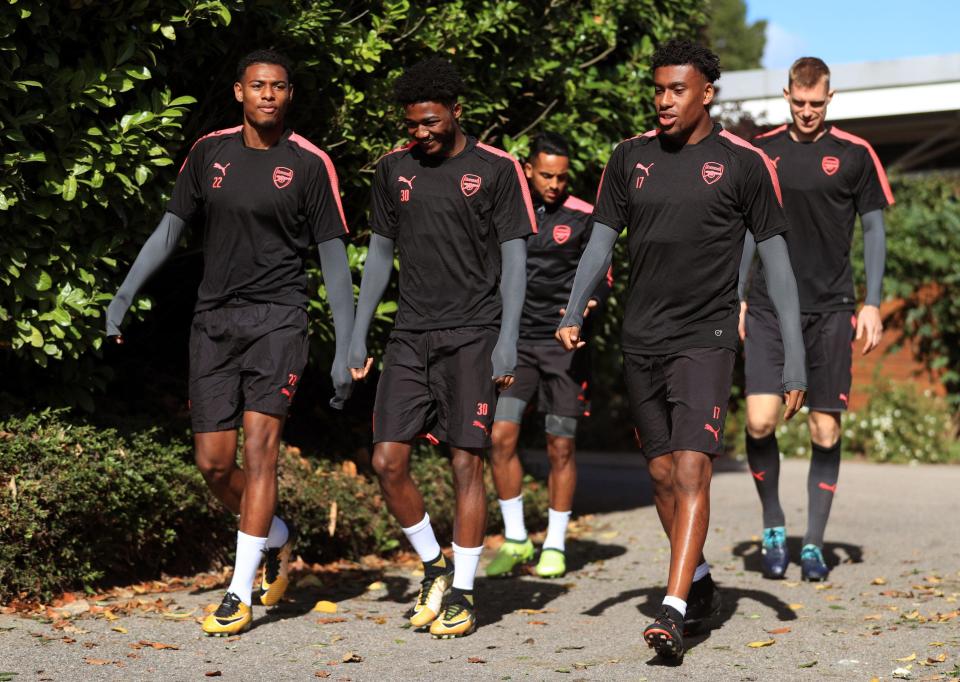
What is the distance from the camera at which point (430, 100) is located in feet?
19.2

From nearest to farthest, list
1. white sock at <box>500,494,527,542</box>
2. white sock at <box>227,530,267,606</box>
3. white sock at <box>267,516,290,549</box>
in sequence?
white sock at <box>227,530,267,606</box>
white sock at <box>267,516,290,549</box>
white sock at <box>500,494,527,542</box>

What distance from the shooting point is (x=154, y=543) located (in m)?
6.90

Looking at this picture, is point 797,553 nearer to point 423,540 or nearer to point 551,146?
point 551,146

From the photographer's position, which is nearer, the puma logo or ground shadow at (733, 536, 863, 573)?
the puma logo

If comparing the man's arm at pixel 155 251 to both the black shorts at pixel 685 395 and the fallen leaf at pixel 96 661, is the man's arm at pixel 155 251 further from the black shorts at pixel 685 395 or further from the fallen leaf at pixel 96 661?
the black shorts at pixel 685 395

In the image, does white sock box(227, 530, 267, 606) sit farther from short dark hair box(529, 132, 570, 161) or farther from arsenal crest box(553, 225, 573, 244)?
short dark hair box(529, 132, 570, 161)

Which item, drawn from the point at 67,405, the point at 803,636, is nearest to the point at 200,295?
the point at 67,405

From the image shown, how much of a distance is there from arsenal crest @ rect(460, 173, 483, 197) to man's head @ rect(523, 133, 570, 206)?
1.70 m

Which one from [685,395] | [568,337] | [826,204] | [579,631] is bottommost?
[579,631]

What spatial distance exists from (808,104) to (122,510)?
13.6ft

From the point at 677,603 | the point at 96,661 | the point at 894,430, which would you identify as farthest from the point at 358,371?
the point at 894,430

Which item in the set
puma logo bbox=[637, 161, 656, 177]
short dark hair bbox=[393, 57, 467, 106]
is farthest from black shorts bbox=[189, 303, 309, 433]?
puma logo bbox=[637, 161, 656, 177]

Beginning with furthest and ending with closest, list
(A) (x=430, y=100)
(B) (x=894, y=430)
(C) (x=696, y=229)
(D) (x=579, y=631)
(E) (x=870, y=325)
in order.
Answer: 1. (B) (x=894, y=430)
2. (E) (x=870, y=325)
3. (D) (x=579, y=631)
4. (A) (x=430, y=100)
5. (C) (x=696, y=229)

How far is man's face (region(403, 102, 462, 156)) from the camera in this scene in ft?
19.2
